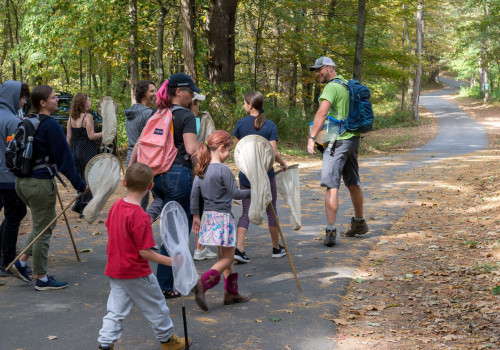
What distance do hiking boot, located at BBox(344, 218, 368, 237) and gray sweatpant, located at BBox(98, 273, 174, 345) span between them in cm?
464

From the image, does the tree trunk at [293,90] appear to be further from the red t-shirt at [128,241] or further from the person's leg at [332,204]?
the red t-shirt at [128,241]

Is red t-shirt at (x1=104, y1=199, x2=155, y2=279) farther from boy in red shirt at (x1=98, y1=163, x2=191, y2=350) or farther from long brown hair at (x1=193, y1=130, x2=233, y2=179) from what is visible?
long brown hair at (x1=193, y1=130, x2=233, y2=179)

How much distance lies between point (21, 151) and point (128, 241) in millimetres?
2330

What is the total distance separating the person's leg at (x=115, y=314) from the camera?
3732mm

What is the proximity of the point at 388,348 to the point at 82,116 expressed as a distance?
7.11m

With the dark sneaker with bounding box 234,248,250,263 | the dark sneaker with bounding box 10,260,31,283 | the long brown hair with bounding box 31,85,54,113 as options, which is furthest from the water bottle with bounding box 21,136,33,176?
the dark sneaker with bounding box 234,248,250,263

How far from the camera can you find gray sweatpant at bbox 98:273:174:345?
3.75 meters

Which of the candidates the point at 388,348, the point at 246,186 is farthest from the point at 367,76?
the point at 388,348

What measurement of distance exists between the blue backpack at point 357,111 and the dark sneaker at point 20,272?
443 cm

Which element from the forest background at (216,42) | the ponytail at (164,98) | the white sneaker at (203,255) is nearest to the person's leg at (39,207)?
the ponytail at (164,98)

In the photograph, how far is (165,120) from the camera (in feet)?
16.7

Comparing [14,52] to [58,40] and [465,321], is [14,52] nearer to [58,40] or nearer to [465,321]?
[58,40]

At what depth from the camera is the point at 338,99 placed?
7430 millimetres

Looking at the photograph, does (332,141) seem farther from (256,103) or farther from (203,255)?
(203,255)
